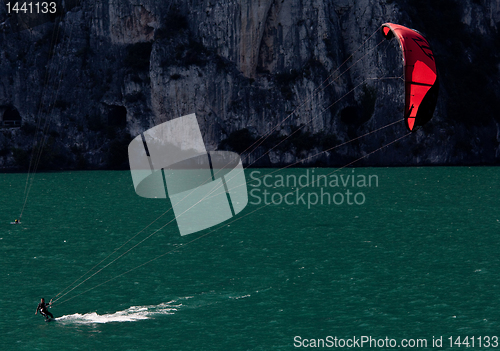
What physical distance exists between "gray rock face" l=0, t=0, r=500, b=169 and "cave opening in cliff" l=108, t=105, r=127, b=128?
676mm

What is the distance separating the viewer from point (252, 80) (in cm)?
8725

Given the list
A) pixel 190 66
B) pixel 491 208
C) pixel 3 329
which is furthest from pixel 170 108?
pixel 3 329

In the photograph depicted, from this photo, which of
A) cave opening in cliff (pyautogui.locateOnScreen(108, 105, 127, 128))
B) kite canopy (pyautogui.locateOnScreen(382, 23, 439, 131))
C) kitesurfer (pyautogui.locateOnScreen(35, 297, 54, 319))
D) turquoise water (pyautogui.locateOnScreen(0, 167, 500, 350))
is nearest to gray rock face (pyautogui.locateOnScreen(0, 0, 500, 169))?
cave opening in cliff (pyautogui.locateOnScreen(108, 105, 127, 128))

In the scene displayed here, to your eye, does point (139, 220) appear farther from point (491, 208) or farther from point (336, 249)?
point (491, 208)

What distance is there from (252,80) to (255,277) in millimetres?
68622

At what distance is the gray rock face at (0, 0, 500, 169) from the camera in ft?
276

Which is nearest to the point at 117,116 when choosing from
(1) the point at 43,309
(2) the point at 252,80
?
(2) the point at 252,80

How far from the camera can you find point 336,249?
26.2 meters

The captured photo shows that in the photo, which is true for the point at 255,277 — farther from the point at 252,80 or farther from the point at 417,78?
the point at 252,80

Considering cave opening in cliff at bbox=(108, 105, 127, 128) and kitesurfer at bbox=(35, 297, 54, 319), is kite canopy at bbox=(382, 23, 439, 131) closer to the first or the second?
kitesurfer at bbox=(35, 297, 54, 319)

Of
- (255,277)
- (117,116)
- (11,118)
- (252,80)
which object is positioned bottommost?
(255,277)

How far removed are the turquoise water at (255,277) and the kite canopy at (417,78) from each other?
6.03 metres

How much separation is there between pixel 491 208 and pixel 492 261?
16.7 metres

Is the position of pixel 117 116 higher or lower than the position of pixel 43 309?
higher
